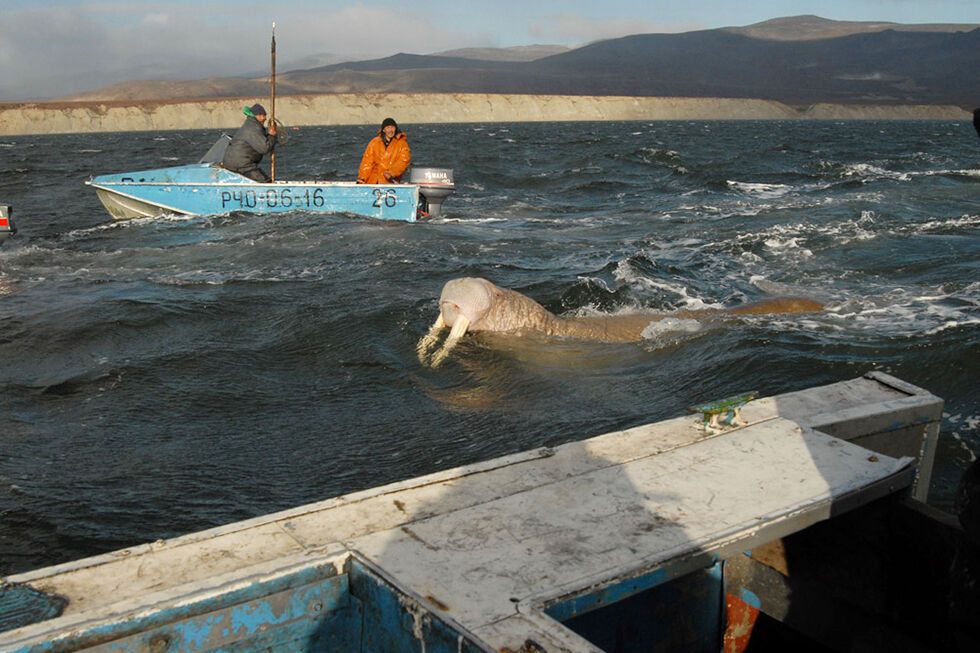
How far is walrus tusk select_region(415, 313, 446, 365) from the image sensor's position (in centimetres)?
943

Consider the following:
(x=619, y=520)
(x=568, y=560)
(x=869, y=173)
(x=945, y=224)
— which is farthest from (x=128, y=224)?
(x=869, y=173)

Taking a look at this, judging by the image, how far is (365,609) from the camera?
2809 mm

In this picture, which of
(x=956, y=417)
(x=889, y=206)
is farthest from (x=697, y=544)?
(x=889, y=206)

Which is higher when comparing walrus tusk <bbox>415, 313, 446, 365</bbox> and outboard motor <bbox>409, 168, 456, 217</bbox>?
outboard motor <bbox>409, 168, 456, 217</bbox>

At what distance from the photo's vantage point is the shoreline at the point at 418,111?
329 feet

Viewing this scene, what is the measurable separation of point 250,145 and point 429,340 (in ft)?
30.7

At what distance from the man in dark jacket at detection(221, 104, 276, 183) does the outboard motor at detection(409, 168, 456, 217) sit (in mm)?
2664

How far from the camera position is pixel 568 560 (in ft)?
9.38

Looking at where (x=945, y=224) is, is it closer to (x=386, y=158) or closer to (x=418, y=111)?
(x=386, y=158)

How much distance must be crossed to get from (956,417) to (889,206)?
45.2 feet

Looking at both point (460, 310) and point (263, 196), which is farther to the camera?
point (263, 196)

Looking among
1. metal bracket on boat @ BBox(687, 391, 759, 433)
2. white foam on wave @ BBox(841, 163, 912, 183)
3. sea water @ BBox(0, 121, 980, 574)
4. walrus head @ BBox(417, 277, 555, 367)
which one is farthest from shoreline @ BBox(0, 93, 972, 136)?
metal bracket on boat @ BBox(687, 391, 759, 433)

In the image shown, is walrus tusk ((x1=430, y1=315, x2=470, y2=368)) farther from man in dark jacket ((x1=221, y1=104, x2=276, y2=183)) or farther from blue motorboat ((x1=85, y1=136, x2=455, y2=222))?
man in dark jacket ((x1=221, y1=104, x2=276, y2=183))

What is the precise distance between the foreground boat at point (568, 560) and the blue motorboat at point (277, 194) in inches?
554
